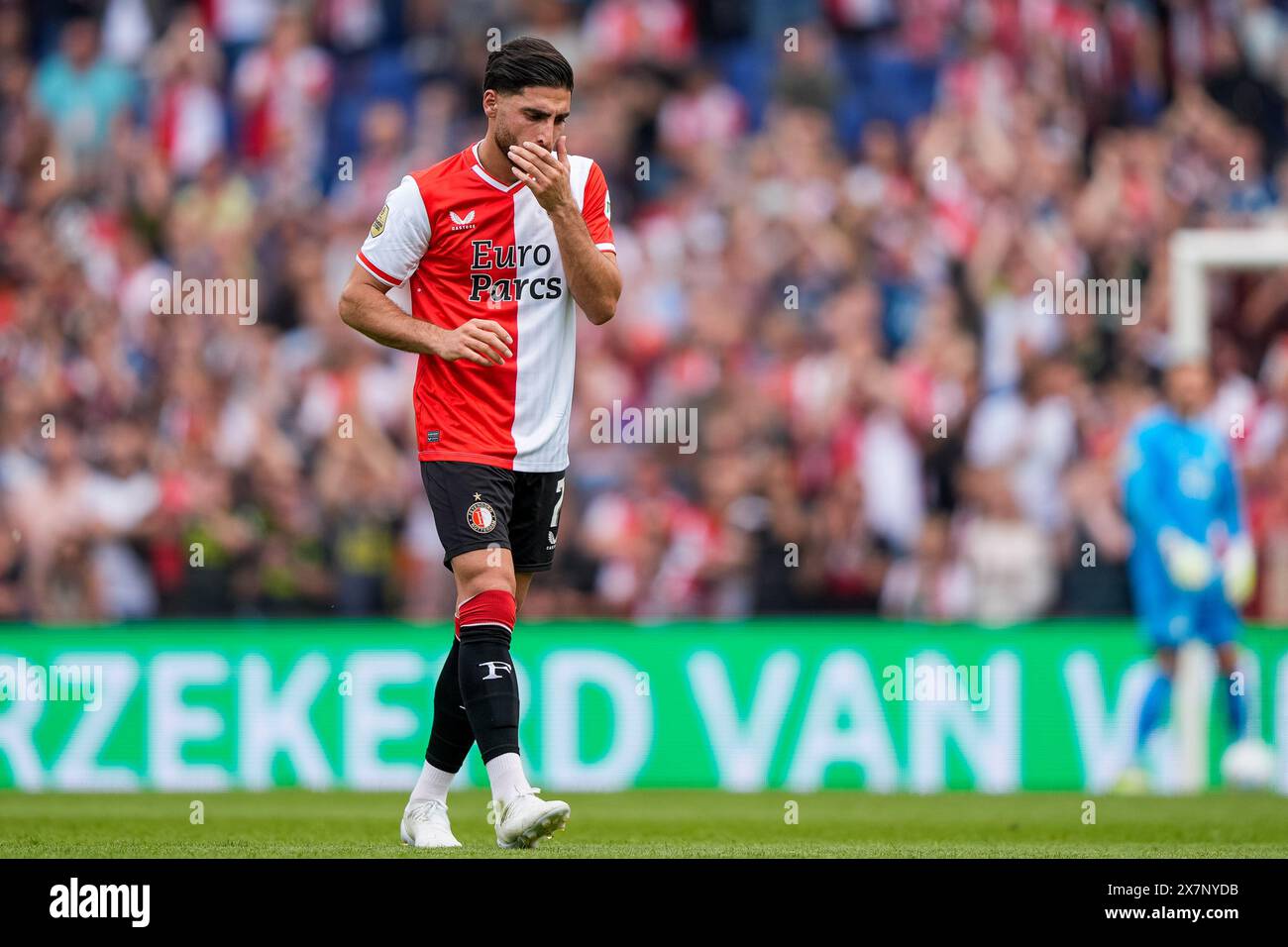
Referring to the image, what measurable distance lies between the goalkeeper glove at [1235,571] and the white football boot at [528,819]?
22.0ft

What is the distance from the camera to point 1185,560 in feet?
41.4

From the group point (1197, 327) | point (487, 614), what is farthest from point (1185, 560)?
point (487, 614)

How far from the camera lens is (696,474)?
14039 millimetres

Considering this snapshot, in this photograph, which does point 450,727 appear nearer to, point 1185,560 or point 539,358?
point 539,358

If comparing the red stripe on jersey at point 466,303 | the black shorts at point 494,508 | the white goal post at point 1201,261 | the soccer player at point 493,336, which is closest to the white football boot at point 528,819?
the soccer player at point 493,336

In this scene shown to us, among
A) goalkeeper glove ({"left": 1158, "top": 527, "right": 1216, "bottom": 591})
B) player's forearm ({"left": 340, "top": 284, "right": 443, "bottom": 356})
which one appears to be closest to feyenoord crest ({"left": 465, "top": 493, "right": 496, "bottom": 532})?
player's forearm ({"left": 340, "top": 284, "right": 443, "bottom": 356})

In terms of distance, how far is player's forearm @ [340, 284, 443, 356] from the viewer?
283 inches

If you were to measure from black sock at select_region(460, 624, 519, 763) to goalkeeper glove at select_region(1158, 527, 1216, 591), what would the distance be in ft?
21.2

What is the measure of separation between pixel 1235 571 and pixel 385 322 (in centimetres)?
683

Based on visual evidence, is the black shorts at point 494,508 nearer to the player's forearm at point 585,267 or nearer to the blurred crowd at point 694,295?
the player's forearm at point 585,267

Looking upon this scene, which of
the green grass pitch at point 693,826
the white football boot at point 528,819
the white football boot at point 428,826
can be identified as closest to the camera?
the white football boot at point 528,819

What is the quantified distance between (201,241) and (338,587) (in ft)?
12.7

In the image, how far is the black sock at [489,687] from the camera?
695 cm
